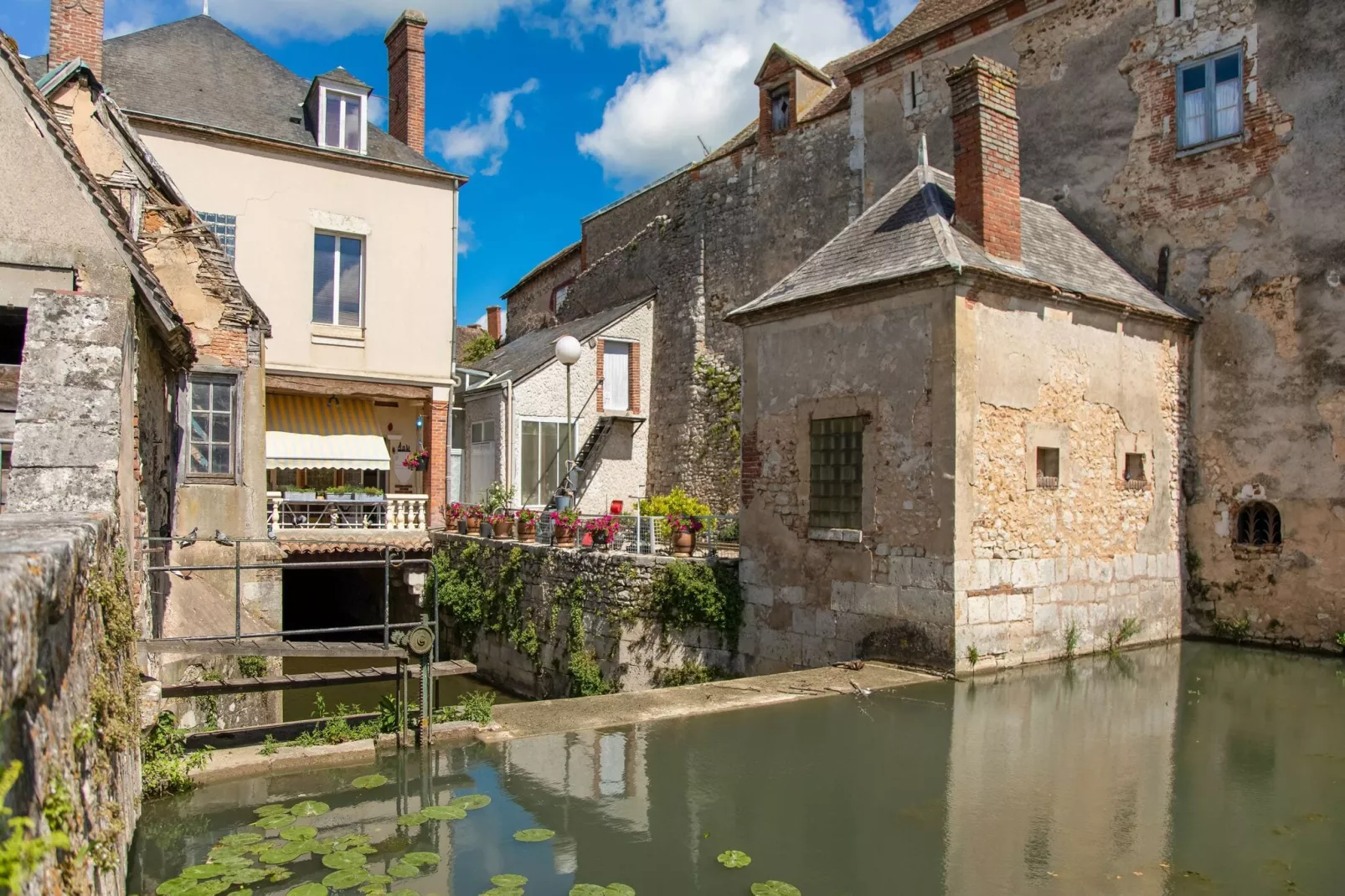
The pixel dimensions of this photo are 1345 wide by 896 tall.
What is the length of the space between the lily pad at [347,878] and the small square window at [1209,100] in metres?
13.9

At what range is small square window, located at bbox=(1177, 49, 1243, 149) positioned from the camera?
43.4ft

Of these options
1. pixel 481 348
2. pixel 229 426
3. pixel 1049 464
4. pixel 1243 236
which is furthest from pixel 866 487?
pixel 481 348

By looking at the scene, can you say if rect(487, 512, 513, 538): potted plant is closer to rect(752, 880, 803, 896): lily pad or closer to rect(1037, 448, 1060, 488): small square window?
rect(1037, 448, 1060, 488): small square window

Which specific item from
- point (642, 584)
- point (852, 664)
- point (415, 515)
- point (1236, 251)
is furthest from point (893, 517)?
point (415, 515)

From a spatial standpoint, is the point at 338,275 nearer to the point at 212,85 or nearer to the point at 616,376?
the point at 212,85

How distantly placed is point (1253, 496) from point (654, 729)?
31.3 feet

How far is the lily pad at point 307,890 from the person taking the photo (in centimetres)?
471

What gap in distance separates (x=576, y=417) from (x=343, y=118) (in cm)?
837

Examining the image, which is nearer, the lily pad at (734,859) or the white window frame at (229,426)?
the lily pad at (734,859)

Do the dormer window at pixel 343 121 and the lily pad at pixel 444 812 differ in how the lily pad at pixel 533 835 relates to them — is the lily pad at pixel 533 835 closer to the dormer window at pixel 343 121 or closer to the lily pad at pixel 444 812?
the lily pad at pixel 444 812

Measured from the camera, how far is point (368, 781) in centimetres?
646

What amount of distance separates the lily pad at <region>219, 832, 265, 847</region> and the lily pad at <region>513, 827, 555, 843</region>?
1433 millimetres

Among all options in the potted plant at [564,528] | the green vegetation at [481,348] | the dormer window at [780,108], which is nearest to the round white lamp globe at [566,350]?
the potted plant at [564,528]

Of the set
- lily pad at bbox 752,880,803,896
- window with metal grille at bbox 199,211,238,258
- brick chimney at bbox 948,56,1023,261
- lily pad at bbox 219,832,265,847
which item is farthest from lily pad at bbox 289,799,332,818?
window with metal grille at bbox 199,211,238,258
